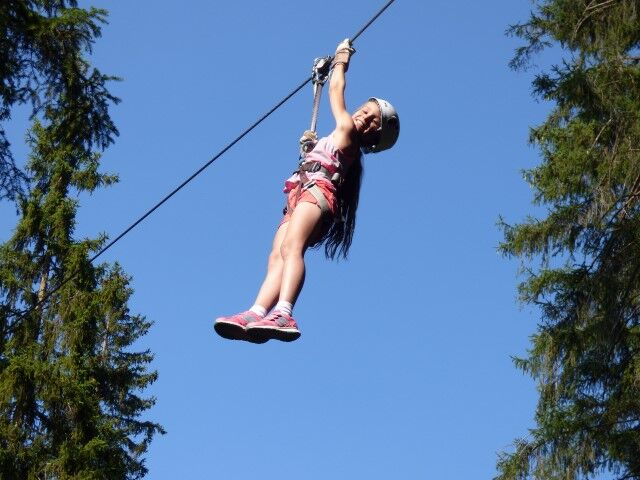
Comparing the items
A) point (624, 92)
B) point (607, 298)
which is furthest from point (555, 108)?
point (607, 298)

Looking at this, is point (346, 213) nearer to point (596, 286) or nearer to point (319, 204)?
point (319, 204)

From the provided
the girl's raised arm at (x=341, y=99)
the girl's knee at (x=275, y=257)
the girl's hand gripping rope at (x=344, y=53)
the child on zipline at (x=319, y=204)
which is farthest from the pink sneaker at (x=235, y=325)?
the girl's hand gripping rope at (x=344, y=53)

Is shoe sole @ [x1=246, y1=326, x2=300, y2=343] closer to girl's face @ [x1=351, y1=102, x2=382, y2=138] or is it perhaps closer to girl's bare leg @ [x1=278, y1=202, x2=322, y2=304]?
girl's bare leg @ [x1=278, y1=202, x2=322, y2=304]

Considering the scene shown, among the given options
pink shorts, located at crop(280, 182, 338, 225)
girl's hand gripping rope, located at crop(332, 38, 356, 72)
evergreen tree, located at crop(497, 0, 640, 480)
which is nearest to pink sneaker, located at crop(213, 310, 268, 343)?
pink shorts, located at crop(280, 182, 338, 225)

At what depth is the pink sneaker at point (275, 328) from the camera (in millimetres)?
5656

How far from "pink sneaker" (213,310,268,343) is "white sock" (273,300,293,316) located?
0.10 meters

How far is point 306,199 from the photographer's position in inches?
240

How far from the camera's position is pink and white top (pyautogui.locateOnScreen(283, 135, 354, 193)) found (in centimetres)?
618

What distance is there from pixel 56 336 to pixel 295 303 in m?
11.9

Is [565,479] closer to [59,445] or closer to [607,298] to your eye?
[607,298]

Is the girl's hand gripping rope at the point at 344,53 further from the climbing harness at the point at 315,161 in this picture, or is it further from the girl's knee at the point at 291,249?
the girl's knee at the point at 291,249

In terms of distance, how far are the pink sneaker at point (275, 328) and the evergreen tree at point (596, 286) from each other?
5676 mm

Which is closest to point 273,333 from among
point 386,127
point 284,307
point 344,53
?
point 284,307

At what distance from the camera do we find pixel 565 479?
1211cm
